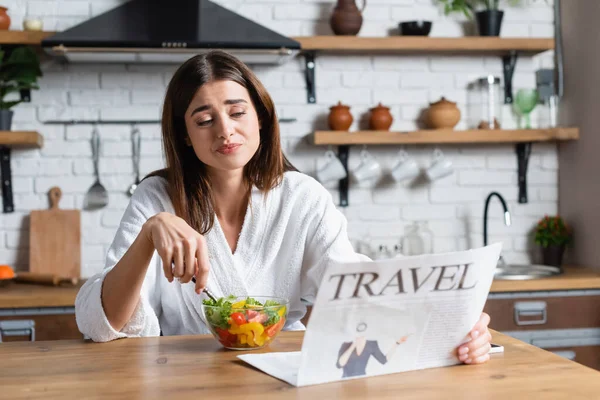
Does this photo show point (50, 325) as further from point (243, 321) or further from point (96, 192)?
Result: point (243, 321)

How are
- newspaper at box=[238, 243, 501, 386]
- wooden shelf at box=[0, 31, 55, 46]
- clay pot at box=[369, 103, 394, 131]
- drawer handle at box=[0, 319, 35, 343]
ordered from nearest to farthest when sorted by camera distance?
newspaper at box=[238, 243, 501, 386], drawer handle at box=[0, 319, 35, 343], wooden shelf at box=[0, 31, 55, 46], clay pot at box=[369, 103, 394, 131]

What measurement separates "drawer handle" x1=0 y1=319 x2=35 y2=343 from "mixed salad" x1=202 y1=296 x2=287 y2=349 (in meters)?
1.61

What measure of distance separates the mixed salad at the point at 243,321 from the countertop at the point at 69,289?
60.9 inches

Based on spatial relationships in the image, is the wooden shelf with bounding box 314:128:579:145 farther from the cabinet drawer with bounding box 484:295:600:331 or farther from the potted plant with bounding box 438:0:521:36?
the cabinet drawer with bounding box 484:295:600:331

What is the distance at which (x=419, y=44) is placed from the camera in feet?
11.5

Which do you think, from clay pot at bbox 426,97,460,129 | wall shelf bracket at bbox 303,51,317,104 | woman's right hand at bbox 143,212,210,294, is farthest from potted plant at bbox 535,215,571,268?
woman's right hand at bbox 143,212,210,294

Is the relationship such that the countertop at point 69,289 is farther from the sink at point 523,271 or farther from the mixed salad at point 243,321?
the mixed salad at point 243,321

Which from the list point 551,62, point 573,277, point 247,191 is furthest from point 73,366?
point 551,62

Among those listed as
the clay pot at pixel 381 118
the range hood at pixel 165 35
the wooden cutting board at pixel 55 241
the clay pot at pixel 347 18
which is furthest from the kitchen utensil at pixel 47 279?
the clay pot at pixel 347 18

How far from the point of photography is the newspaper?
1.24 metres

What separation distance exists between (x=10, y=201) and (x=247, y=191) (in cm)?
172

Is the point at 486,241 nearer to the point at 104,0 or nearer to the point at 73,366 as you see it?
the point at 104,0

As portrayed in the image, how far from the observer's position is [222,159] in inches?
Result: 76.6

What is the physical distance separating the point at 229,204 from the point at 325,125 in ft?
5.17
